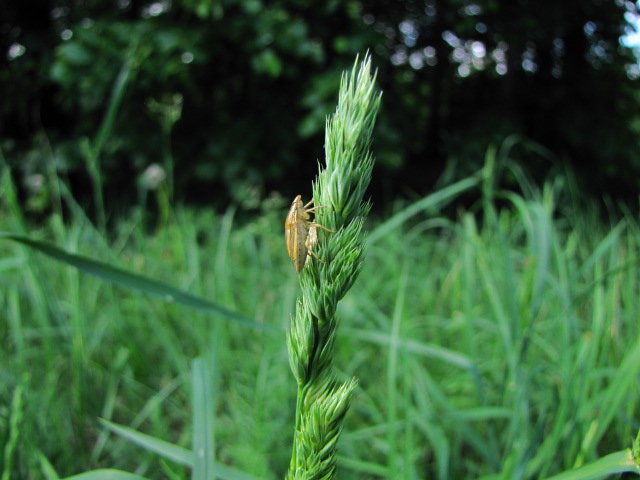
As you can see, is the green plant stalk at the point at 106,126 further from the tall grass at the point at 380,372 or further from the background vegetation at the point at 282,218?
the tall grass at the point at 380,372

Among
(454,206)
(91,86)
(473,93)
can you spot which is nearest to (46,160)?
(91,86)

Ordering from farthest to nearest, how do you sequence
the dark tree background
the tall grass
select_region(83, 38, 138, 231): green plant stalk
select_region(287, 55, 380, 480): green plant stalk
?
the dark tree background → select_region(83, 38, 138, 231): green plant stalk → the tall grass → select_region(287, 55, 380, 480): green plant stalk

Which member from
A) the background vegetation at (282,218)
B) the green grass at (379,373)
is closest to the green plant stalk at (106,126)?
the background vegetation at (282,218)

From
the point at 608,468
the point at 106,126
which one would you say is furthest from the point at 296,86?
the point at 608,468

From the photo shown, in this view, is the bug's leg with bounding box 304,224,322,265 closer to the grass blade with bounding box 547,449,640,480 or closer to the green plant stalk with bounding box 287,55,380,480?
the green plant stalk with bounding box 287,55,380,480

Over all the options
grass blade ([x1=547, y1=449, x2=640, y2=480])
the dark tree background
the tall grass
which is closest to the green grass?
the tall grass

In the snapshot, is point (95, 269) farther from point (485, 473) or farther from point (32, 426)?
point (485, 473)
